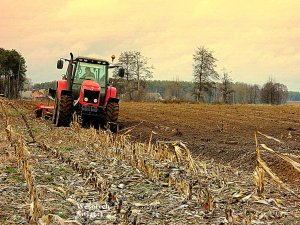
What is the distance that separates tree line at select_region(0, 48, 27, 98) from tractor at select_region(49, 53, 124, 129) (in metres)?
53.7

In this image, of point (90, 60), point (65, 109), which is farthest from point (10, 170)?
point (90, 60)

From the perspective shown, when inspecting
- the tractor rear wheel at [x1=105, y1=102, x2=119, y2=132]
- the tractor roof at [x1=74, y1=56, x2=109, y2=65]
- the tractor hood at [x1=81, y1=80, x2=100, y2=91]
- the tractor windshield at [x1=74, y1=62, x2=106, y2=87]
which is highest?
the tractor roof at [x1=74, y1=56, x2=109, y2=65]

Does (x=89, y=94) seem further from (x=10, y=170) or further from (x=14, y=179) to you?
(x=14, y=179)

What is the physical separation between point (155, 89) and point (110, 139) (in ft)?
470

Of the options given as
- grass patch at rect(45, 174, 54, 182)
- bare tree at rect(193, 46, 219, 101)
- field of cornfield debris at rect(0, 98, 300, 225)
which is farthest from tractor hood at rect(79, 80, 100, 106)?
bare tree at rect(193, 46, 219, 101)

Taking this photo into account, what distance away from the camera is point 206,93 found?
66625 mm

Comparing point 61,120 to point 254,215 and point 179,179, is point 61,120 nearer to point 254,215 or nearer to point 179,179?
point 179,179

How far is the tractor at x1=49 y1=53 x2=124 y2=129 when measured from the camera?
53.3 feet

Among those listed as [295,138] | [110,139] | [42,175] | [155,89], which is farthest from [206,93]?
[155,89]

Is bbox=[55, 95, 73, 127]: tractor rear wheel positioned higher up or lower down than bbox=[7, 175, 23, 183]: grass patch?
higher up

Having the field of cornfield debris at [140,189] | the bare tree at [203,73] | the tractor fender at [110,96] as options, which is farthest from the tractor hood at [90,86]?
the bare tree at [203,73]

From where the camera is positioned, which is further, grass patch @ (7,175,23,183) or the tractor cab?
the tractor cab

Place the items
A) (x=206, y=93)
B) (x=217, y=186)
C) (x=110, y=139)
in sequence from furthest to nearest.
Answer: (x=206, y=93)
(x=110, y=139)
(x=217, y=186)

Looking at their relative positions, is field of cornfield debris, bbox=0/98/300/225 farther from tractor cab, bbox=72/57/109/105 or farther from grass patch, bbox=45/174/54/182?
tractor cab, bbox=72/57/109/105
